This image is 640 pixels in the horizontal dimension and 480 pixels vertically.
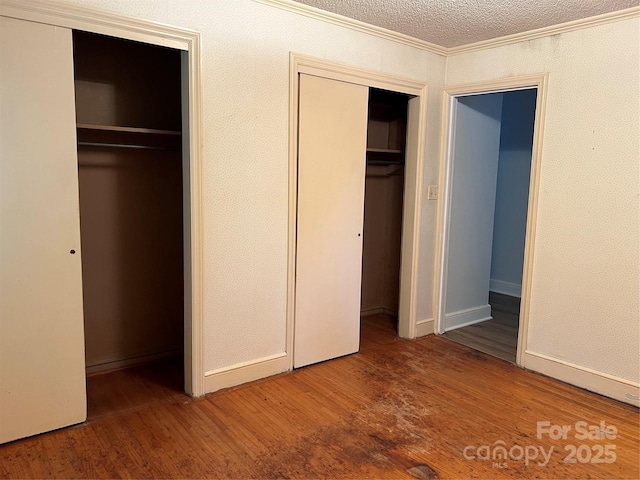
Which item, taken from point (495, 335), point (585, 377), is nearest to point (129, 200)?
point (495, 335)

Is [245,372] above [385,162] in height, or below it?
below

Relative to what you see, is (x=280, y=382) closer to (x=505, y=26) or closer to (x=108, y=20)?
(x=108, y=20)

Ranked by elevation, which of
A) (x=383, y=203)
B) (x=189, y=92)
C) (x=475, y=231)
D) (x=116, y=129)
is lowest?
(x=475, y=231)

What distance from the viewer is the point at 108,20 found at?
2.41 meters

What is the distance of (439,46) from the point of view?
390 cm

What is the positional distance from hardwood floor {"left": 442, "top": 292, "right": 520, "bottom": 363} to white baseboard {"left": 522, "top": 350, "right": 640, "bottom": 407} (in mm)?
211

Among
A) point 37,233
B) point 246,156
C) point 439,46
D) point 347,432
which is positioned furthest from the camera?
point 439,46

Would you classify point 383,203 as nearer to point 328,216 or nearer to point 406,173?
point 406,173

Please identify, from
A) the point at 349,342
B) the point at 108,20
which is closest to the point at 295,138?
the point at 108,20

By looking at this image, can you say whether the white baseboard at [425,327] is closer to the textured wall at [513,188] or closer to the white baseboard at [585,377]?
the white baseboard at [585,377]

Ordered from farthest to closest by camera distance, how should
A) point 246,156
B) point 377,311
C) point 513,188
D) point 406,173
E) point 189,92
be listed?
point 513,188, point 377,311, point 406,173, point 246,156, point 189,92

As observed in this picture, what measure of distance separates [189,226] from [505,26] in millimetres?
2499

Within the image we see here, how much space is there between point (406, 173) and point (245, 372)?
2.05m

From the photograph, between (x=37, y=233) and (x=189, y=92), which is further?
(x=189, y=92)
